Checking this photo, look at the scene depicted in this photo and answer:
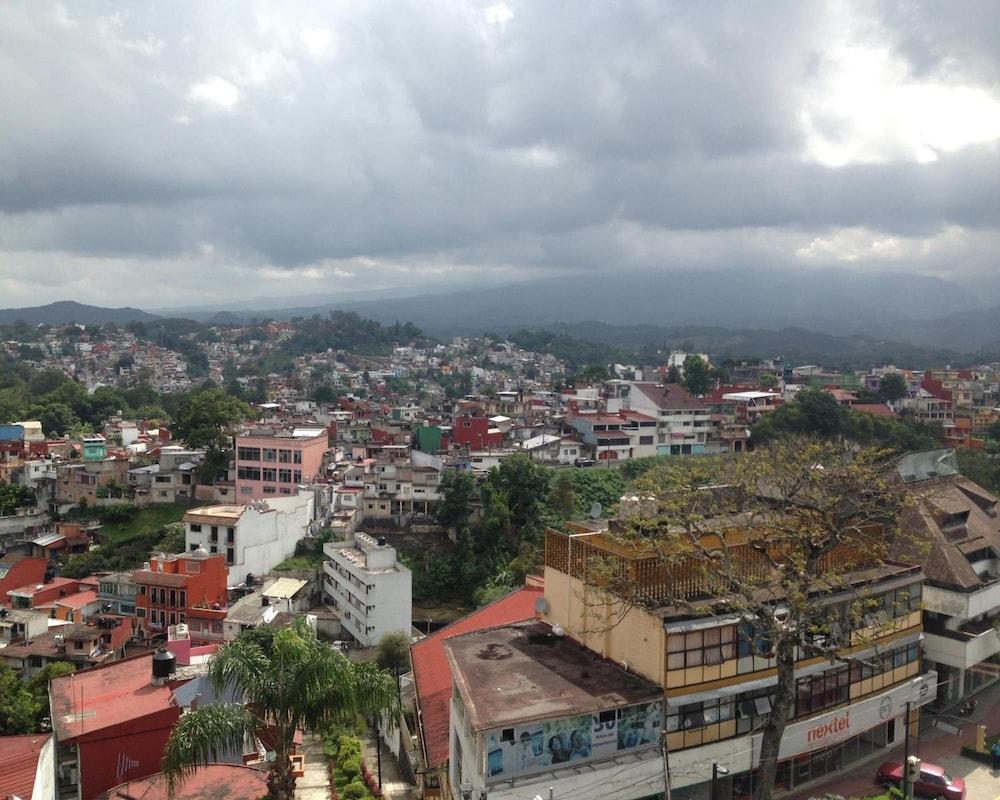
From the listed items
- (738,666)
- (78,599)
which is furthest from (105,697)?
(78,599)

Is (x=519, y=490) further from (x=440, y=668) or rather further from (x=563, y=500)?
(x=440, y=668)

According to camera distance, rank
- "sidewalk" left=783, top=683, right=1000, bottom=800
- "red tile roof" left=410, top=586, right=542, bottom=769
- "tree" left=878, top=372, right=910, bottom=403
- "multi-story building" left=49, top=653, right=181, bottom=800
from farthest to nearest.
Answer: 1. "tree" left=878, top=372, right=910, bottom=403
2. "multi-story building" left=49, top=653, right=181, bottom=800
3. "red tile roof" left=410, top=586, right=542, bottom=769
4. "sidewalk" left=783, top=683, right=1000, bottom=800

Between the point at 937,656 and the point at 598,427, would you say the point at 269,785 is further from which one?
the point at 598,427

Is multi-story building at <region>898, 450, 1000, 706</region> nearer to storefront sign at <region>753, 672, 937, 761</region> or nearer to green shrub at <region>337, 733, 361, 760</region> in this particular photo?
storefront sign at <region>753, 672, 937, 761</region>

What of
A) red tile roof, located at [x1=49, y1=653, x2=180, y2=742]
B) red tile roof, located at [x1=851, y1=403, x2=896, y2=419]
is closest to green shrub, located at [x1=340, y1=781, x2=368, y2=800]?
red tile roof, located at [x1=49, y1=653, x2=180, y2=742]

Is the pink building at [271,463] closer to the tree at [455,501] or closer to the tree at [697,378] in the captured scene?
the tree at [455,501]
